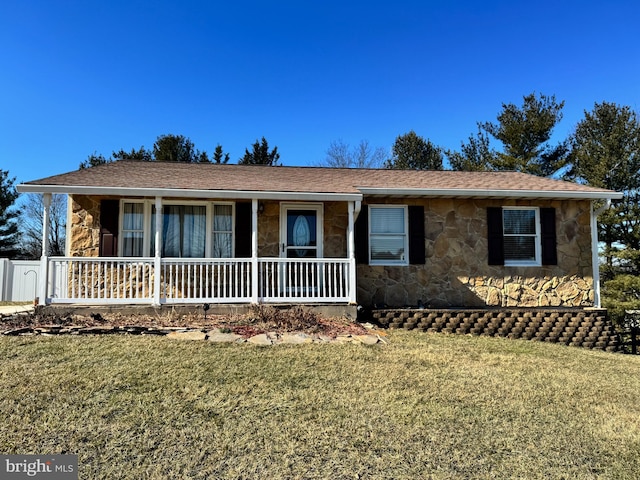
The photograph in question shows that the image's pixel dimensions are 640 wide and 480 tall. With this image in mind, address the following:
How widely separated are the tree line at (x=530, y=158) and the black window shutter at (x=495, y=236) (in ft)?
27.9

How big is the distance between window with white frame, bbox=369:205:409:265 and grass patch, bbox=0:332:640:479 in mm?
3805

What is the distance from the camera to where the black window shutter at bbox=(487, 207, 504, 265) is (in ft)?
30.7

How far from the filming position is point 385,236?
937 centimetres

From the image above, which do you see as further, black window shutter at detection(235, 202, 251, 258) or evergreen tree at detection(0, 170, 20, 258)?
evergreen tree at detection(0, 170, 20, 258)

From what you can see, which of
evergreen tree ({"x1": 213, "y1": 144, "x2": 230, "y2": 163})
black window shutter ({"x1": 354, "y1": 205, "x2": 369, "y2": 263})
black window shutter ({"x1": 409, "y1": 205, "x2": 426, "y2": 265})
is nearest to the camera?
black window shutter ({"x1": 354, "y1": 205, "x2": 369, "y2": 263})

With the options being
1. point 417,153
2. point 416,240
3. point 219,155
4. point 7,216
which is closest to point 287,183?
point 416,240

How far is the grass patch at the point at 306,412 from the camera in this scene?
2883mm

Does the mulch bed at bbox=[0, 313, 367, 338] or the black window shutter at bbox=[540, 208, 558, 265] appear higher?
the black window shutter at bbox=[540, 208, 558, 265]

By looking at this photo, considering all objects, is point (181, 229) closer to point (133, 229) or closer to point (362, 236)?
point (133, 229)

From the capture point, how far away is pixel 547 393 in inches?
174

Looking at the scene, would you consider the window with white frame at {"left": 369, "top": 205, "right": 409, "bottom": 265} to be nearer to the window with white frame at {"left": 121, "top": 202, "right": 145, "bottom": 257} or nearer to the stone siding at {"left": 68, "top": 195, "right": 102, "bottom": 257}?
the window with white frame at {"left": 121, "top": 202, "right": 145, "bottom": 257}

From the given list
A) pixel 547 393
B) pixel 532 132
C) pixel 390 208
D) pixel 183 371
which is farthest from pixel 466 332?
pixel 532 132

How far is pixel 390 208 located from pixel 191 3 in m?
6.98

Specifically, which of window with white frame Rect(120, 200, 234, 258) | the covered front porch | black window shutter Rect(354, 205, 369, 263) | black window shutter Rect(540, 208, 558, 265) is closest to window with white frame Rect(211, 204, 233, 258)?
window with white frame Rect(120, 200, 234, 258)
